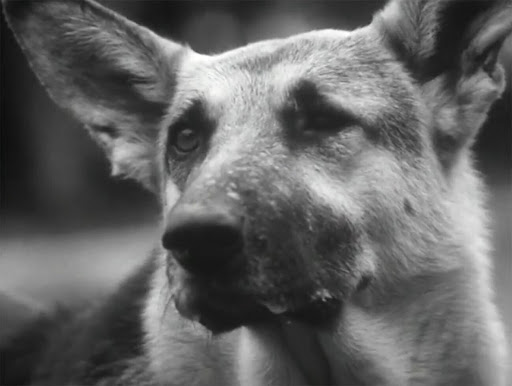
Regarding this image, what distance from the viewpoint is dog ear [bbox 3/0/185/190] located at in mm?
3498

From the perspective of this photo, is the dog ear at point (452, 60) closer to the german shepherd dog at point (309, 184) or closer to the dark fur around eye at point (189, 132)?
the german shepherd dog at point (309, 184)

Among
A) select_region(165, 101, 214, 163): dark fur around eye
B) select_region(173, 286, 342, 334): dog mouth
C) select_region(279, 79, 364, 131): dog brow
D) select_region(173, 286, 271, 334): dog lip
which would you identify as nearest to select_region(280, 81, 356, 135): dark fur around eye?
select_region(279, 79, 364, 131): dog brow

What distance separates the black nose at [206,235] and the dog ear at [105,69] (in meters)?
1.14

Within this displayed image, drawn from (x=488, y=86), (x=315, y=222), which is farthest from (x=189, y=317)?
(x=488, y=86)

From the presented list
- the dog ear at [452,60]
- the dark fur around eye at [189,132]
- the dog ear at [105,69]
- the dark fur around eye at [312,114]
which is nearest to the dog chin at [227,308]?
the dark fur around eye at [312,114]

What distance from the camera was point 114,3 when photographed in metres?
5.55

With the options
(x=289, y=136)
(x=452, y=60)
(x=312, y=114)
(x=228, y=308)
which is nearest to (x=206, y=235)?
(x=228, y=308)

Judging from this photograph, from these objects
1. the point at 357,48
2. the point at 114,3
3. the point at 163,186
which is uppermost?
the point at 114,3

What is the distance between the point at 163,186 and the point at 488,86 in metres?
1.28

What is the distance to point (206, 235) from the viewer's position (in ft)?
8.32

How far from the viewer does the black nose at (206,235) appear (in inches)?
99.7

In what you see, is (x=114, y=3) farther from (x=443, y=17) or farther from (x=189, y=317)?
(x=189, y=317)

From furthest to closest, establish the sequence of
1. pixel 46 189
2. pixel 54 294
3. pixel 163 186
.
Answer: pixel 46 189, pixel 54 294, pixel 163 186

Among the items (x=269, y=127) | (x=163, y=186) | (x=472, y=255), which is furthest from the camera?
(x=163, y=186)
